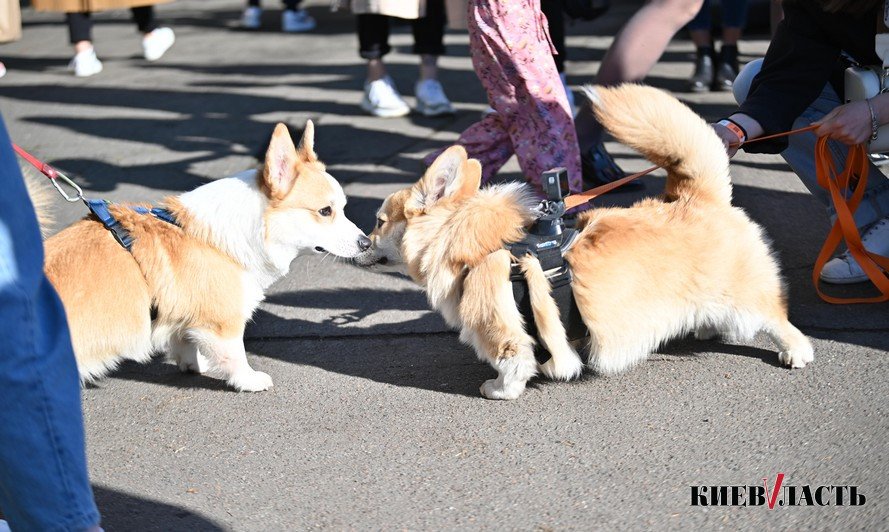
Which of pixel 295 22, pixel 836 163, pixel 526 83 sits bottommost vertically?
pixel 295 22

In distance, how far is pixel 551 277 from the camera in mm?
2916

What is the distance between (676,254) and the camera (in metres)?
2.96

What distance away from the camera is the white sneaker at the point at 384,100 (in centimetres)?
669

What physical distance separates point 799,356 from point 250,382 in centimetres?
208

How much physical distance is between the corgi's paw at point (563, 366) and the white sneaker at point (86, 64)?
7.07 meters

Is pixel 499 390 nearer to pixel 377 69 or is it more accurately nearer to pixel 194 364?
pixel 194 364

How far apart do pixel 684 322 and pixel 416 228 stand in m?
1.04

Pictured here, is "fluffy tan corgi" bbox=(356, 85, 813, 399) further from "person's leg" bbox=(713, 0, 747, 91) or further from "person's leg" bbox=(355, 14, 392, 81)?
"person's leg" bbox=(713, 0, 747, 91)

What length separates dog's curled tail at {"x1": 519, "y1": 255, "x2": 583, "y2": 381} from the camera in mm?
2912

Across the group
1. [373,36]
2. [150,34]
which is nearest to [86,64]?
[150,34]

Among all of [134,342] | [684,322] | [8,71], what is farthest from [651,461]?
[8,71]

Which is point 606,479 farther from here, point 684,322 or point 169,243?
point 169,243

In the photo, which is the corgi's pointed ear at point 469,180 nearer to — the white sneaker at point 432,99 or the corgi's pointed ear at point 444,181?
the corgi's pointed ear at point 444,181

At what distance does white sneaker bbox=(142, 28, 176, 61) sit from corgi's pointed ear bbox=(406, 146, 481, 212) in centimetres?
673
